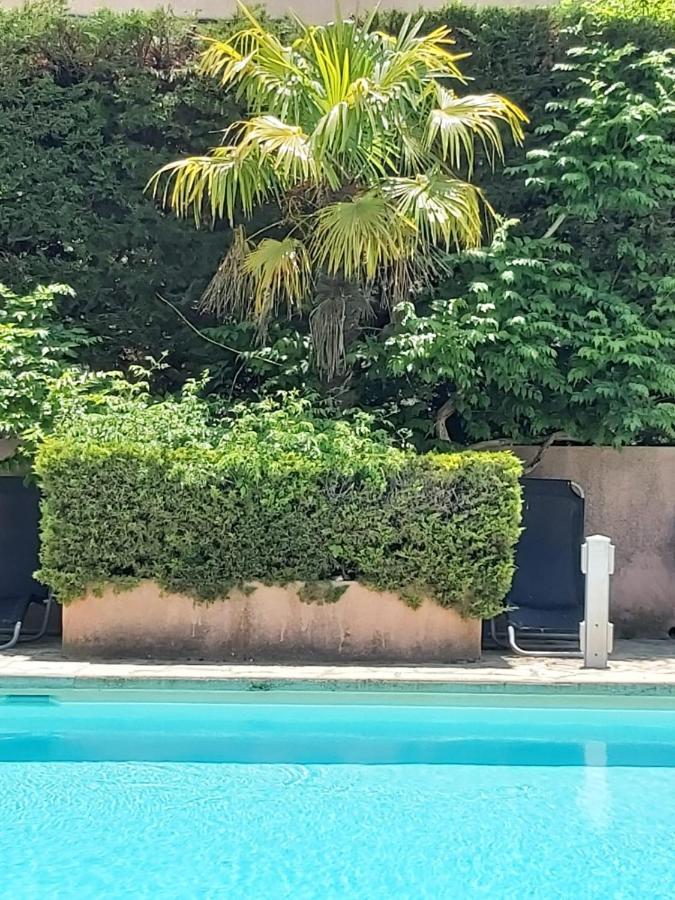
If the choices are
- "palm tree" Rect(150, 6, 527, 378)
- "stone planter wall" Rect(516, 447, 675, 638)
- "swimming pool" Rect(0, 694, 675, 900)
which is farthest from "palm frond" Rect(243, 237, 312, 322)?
"swimming pool" Rect(0, 694, 675, 900)

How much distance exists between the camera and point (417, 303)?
9500 millimetres

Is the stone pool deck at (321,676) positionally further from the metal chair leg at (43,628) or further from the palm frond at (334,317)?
the palm frond at (334,317)

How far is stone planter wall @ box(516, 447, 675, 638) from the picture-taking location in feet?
31.0

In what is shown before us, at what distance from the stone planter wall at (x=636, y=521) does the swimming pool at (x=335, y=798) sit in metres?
2.63

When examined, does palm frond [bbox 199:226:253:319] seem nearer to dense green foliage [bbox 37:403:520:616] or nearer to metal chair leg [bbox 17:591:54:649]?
dense green foliage [bbox 37:403:520:616]

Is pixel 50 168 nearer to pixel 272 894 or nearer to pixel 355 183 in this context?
pixel 355 183

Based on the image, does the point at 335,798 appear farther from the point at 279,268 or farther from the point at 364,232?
the point at 279,268

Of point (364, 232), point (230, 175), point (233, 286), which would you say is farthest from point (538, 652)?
point (230, 175)

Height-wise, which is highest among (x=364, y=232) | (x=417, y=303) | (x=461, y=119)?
(x=461, y=119)

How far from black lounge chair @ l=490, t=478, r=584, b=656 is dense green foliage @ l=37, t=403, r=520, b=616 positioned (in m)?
0.82

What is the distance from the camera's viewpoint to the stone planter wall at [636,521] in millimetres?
9445

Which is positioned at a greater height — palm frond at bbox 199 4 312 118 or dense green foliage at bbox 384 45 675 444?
palm frond at bbox 199 4 312 118

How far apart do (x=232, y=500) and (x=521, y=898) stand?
13.5 ft

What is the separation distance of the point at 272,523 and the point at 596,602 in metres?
2.65
